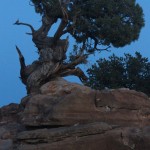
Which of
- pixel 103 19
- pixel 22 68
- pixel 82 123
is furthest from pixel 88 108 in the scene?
pixel 103 19

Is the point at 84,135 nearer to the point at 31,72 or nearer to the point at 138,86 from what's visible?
the point at 31,72

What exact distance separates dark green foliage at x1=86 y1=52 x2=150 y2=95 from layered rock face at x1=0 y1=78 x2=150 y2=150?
841cm

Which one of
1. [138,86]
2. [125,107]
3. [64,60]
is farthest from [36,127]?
A: [138,86]

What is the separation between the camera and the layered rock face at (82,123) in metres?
9.38

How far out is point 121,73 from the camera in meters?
20.6

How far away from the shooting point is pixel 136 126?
10266mm

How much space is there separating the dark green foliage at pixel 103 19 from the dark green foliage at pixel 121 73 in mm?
779

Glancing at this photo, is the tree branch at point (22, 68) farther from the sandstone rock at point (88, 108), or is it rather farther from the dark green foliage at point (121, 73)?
the sandstone rock at point (88, 108)

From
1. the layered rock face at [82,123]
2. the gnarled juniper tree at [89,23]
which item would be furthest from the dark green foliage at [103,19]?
the layered rock face at [82,123]

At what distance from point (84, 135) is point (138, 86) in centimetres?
1051

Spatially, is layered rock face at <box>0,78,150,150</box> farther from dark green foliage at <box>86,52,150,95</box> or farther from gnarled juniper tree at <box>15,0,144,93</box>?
dark green foliage at <box>86,52,150,95</box>

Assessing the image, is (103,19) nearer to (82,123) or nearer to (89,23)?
(89,23)

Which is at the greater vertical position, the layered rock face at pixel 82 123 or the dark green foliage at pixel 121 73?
the dark green foliage at pixel 121 73

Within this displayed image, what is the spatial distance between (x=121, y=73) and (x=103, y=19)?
7.96 ft
